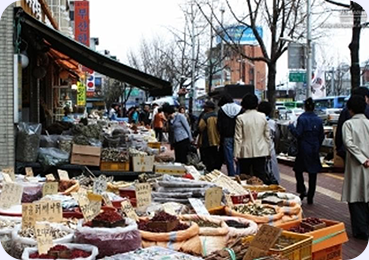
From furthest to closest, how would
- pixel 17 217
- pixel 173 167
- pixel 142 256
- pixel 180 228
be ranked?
pixel 173 167, pixel 17 217, pixel 180 228, pixel 142 256

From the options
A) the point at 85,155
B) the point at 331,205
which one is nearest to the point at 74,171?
the point at 85,155

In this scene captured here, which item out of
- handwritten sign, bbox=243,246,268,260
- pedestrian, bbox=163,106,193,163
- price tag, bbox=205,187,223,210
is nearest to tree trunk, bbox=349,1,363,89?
pedestrian, bbox=163,106,193,163

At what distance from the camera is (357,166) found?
7.20 meters

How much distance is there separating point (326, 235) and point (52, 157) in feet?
18.0

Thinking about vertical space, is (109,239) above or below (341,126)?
below

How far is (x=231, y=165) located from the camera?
11.3 metres

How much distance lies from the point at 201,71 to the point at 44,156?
42094 millimetres

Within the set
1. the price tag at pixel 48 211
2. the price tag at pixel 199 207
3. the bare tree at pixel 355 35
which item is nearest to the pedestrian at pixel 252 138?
the price tag at pixel 199 207

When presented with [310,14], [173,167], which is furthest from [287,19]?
[173,167]

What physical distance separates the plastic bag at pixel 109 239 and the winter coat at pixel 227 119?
733 centimetres

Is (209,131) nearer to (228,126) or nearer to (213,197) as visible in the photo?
(228,126)

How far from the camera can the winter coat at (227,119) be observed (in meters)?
11.0

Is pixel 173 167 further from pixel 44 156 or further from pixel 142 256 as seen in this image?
pixel 142 256

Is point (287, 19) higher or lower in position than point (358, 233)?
higher
